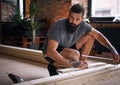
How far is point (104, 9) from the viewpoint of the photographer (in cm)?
460

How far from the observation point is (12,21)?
578 cm

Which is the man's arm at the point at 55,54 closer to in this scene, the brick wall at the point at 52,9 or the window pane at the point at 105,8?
the window pane at the point at 105,8

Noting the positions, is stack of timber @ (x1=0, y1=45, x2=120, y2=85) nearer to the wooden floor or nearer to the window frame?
the wooden floor

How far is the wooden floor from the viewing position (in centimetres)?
261

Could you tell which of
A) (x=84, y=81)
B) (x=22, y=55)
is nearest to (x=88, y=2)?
(x=22, y=55)

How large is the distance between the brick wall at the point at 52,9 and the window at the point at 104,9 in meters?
0.53

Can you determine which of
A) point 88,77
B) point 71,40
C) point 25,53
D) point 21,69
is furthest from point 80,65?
point 25,53

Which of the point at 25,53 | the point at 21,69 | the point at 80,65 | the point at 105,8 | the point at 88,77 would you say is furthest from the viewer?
the point at 105,8

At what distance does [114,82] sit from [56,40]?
1.97 ft

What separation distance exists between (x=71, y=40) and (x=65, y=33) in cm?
13

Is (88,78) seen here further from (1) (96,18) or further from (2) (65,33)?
(1) (96,18)

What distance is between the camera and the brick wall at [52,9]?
5041 mm

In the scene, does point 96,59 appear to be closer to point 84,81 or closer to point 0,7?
point 84,81

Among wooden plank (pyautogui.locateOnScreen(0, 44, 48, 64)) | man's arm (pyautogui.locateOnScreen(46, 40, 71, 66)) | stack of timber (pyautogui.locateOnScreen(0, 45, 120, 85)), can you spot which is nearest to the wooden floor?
wooden plank (pyautogui.locateOnScreen(0, 44, 48, 64))
